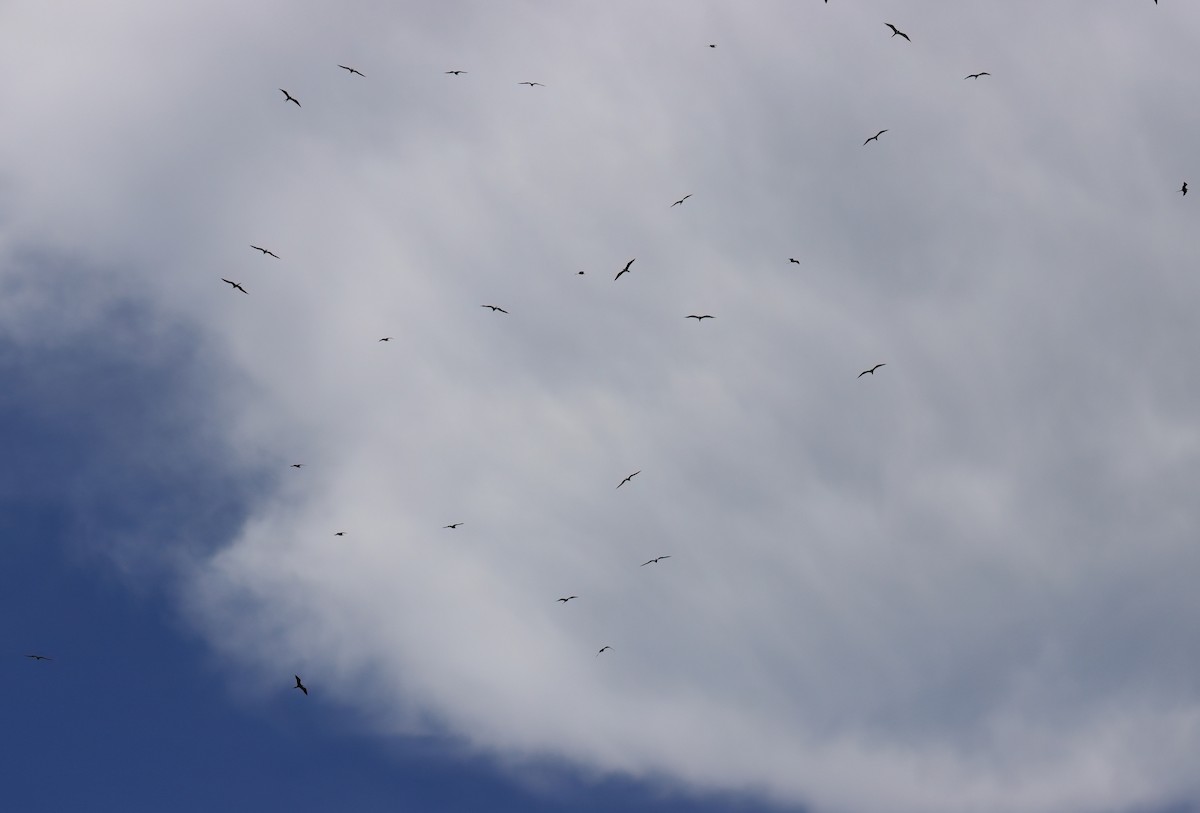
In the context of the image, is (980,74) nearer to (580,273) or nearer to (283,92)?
(580,273)

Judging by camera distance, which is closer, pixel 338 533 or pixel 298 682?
pixel 298 682

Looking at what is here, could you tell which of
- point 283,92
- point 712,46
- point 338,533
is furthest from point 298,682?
point 712,46

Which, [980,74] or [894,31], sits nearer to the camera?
[894,31]

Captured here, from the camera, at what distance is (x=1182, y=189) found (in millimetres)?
96188

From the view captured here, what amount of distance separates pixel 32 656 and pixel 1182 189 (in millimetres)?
131044

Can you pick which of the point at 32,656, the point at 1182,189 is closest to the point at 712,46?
the point at 1182,189

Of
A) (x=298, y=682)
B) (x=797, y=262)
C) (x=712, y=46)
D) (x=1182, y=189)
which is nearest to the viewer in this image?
(x=1182, y=189)

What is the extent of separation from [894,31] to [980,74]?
13574 mm

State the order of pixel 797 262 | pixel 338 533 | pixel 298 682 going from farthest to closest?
pixel 338 533
pixel 797 262
pixel 298 682

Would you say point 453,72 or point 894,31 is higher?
point 894,31

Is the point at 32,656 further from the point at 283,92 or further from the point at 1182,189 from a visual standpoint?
the point at 1182,189

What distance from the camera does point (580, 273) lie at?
10819cm

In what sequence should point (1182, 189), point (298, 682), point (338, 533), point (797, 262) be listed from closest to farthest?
point (1182, 189)
point (298, 682)
point (797, 262)
point (338, 533)

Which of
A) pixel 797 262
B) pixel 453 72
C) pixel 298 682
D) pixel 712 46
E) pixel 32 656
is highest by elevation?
pixel 712 46
